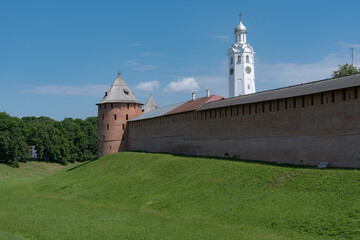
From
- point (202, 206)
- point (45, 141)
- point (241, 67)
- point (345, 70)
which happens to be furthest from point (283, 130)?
point (45, 141)

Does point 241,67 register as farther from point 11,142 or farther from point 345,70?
point 11,142

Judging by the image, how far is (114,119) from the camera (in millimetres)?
34531

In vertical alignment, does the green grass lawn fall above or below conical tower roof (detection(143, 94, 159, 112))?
below

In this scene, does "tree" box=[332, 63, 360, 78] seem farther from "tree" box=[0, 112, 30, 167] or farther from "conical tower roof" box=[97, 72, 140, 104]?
"tree" box=[0, 112, 30, 167]

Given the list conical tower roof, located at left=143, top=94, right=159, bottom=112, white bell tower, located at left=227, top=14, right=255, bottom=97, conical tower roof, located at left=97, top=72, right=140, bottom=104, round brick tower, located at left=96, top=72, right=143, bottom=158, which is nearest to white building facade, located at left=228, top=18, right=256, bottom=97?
white bell tower, located at left=227, top=14, right=255, bottom=97

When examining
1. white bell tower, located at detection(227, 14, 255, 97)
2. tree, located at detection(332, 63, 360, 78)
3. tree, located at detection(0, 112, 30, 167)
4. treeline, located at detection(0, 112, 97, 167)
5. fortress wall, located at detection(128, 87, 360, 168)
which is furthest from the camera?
white bell tower, located at detection(227, 14, 255, 97)

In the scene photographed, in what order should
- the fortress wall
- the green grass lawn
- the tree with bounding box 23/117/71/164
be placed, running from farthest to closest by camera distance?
the tree with bounding box 23/117/71/164 < the fortress wall < the green grass lawn

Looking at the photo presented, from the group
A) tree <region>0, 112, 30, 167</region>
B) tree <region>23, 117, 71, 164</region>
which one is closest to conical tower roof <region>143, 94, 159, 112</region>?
tree <region>23, 117, 71, 164</region>

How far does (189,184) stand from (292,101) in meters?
6.20

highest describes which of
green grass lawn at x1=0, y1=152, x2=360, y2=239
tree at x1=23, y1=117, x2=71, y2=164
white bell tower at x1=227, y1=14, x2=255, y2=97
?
white bell tower at x1=227, y1=14, x2=255, y2=97

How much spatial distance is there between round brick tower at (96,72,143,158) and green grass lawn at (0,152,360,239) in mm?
12261

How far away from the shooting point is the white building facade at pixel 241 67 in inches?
1820

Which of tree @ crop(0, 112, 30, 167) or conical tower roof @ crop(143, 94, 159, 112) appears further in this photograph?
conical tower roof @ crop(143, 94, 159, 112)

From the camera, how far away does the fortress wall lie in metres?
Result: 15.2
